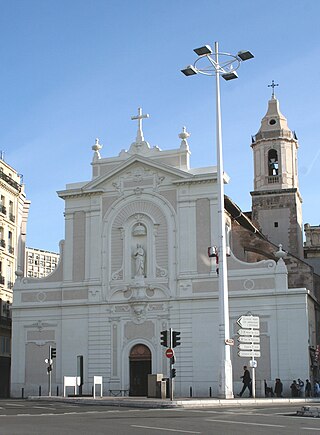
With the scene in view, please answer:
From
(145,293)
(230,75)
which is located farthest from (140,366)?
(230,75)

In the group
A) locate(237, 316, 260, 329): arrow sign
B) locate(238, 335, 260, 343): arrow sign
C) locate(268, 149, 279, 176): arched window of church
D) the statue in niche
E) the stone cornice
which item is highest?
locate(268, 149, 279, 176): arched window of church

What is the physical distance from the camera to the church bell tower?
67.4 m

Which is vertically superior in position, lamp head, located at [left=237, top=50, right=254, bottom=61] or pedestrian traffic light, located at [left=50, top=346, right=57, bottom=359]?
lamp head, located at [left=237, top=50, right=254, bottom=61]

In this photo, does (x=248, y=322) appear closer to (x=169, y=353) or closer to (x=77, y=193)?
(x=169, y=353)

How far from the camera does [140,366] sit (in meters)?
48.8

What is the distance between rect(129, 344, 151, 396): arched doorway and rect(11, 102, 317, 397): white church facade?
0.07 meters

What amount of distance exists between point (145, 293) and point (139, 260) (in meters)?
2.23

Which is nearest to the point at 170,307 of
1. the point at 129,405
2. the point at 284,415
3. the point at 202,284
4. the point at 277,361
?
the point at 202,284

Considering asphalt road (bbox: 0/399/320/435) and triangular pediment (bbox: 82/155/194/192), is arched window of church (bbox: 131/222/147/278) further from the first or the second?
asphalt road (bbox: 0/399/320/435)

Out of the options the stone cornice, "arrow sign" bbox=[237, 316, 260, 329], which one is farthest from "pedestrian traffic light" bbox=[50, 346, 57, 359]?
"arrow sign" bbox=[237, 316, 260, 329]

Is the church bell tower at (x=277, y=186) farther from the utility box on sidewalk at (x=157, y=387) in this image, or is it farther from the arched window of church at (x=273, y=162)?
the utility box on sidewalk at (x=157, y=387)

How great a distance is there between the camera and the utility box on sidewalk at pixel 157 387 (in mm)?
37219

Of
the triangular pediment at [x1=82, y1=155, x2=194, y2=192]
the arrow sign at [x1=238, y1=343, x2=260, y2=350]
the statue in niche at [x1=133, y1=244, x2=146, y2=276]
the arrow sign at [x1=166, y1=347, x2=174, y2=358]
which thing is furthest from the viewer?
the triangular pediment at [x1=82, y1=155, x2=194, y2=192]

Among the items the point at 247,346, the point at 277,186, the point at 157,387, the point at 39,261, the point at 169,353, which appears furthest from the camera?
the point at 39,261
